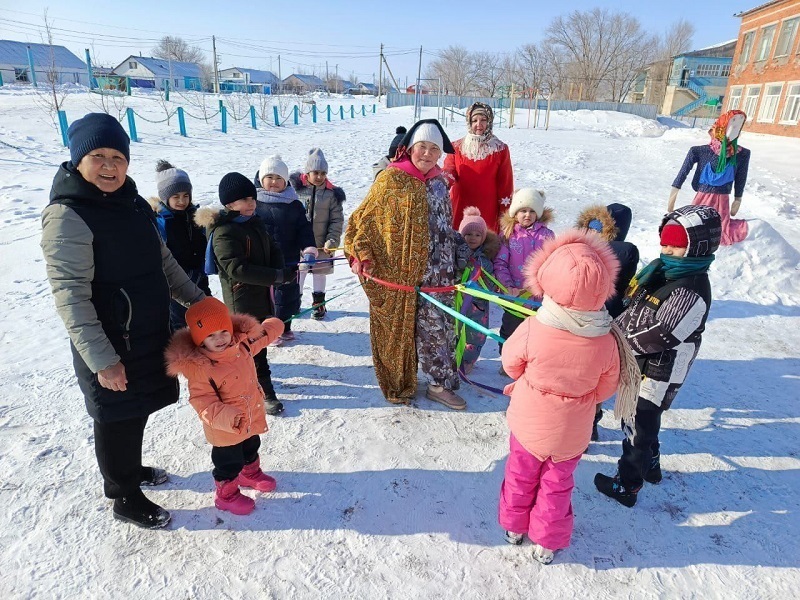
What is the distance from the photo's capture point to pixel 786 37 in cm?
2442

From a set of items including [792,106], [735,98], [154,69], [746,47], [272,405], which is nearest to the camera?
[272,405]

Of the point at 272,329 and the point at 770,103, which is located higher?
the point at 770,103

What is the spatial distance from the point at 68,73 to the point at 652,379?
187 ft

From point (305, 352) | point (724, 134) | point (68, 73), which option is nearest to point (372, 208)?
point (305, 352)

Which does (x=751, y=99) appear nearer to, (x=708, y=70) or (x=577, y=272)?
(x=708, y=70)

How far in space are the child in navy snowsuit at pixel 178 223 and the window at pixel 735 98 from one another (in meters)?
35.1

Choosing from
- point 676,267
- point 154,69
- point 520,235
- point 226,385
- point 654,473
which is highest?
point 154,69

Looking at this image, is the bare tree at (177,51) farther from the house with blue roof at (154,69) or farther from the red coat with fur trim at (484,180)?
the red coat with fur trim at (484,180)

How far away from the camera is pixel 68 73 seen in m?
44.2

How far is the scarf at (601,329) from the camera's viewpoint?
5.92 ft

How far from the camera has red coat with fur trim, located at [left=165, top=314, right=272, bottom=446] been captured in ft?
6.65

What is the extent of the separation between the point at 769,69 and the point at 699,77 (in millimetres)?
26301

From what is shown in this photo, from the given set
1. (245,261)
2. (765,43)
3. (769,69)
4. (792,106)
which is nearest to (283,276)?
(245,261)

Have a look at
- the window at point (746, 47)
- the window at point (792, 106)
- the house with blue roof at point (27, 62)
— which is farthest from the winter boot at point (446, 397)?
the house with blue roof at point (27, 62)
